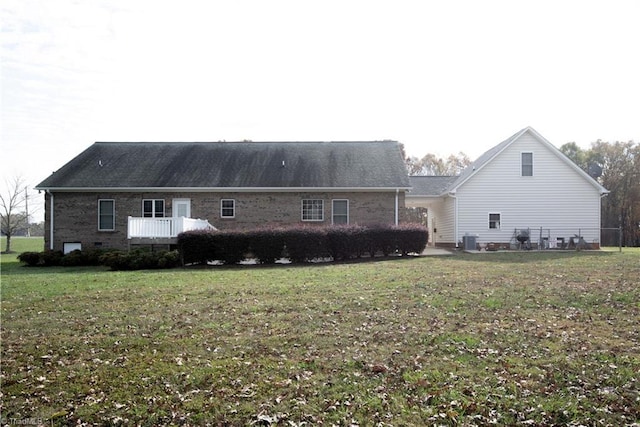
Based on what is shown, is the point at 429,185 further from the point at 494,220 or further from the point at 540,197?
the point at 540,197

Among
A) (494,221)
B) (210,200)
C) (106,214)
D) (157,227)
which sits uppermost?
(210,200)

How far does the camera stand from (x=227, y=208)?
2503 centimetres

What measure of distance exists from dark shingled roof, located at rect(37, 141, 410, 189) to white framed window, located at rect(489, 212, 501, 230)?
543 centimetres

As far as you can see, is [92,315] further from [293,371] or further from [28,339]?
[293,371]

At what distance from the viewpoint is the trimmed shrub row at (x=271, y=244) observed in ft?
61.9

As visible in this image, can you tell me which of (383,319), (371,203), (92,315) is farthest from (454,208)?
(92,315)

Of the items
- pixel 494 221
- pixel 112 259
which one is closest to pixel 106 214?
pixel 112 259

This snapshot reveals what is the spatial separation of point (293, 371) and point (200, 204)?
20.1 metres

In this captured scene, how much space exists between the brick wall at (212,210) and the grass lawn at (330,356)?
1356cm

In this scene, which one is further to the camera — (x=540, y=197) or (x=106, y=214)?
(x=540, y=197)

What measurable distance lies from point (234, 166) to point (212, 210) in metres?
3.17

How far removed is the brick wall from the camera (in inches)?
976

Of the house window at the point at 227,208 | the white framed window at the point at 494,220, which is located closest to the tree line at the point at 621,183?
the white framed window at the point at 494,220

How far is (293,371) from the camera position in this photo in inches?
230
